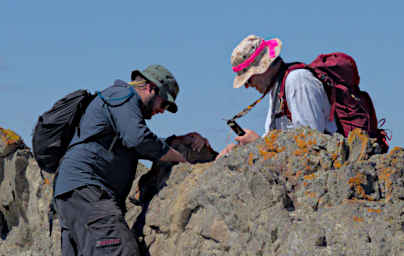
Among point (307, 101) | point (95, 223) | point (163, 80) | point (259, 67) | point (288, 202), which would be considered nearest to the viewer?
point (288, 202)

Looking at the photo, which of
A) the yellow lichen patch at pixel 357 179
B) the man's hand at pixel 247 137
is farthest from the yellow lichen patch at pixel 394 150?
the man's hand at pixel 247 137

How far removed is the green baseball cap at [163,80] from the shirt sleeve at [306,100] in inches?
51.4

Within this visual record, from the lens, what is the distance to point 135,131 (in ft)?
21.4

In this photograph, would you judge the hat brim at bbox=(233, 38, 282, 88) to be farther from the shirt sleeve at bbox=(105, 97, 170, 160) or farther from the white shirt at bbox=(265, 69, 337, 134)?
the shirt sleeve at bbox=(105, 97, 170, 160)

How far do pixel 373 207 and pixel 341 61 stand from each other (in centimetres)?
198

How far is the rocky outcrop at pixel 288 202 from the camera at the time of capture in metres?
5.43

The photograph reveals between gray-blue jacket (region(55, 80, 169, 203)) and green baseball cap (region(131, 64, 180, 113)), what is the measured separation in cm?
28

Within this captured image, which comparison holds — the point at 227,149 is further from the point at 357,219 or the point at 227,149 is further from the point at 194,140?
the point at 357,219

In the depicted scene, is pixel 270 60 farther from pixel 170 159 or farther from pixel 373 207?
pixel 373 207

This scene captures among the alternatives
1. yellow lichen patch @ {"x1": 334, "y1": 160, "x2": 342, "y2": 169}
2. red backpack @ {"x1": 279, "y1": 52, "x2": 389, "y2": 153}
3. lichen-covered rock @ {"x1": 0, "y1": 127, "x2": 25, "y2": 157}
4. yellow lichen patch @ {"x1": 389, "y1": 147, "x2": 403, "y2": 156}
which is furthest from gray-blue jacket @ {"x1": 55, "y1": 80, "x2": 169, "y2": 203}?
lichen-covered rock @ {"x1": 0, "y1": 127, "x2": 25, "y2": 157}

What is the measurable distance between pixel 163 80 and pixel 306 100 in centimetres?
161

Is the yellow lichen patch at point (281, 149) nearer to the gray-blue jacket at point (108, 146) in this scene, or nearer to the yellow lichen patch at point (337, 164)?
the yellow lichen patch at point (337, 164)

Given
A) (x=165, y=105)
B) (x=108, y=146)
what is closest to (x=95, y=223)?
(x=108, y=146)

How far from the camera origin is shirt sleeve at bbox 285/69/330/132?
6.63 meters
